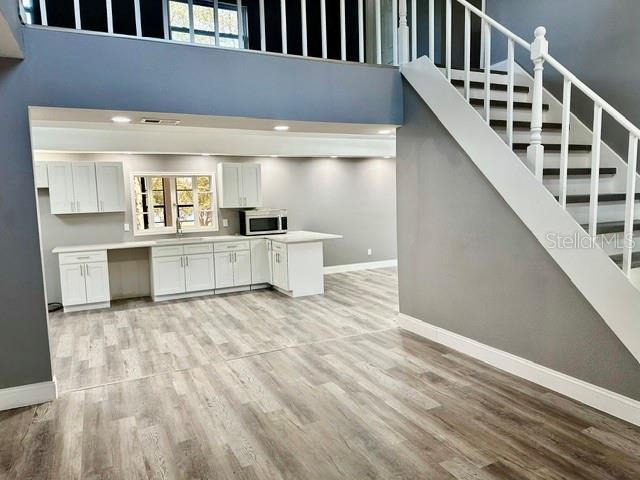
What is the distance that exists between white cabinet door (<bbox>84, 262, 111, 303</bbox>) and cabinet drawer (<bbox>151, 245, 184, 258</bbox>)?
65 cm

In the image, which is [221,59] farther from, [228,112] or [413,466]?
[413,466]

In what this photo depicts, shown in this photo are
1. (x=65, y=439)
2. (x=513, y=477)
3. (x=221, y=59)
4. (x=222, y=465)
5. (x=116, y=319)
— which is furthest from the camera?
(x=116, y=319)

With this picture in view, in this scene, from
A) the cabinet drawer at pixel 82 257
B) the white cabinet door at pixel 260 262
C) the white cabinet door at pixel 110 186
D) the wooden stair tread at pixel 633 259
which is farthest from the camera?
the white cabinet door at pixel 260 262

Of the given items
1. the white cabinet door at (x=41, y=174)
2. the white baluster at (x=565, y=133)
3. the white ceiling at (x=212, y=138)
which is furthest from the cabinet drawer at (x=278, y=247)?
the white baluster at (x=565, y=133)

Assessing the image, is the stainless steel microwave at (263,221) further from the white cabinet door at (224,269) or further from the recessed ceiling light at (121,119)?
the recessed ceiling light at (121,119)

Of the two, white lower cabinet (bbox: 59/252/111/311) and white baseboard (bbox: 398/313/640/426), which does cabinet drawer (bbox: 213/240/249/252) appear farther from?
white baseboard (bbox: 398/313/640/426)

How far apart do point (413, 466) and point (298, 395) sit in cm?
108

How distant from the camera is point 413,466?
2.28m

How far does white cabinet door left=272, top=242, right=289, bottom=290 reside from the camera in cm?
639

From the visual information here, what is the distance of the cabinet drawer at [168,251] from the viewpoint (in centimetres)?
628

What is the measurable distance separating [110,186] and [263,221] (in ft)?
7.55

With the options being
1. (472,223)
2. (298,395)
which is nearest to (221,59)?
(472,223)

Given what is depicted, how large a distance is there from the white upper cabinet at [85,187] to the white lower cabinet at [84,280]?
0.73 metres

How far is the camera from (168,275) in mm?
6371
